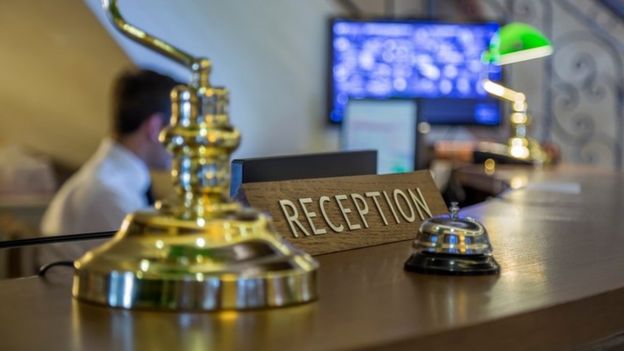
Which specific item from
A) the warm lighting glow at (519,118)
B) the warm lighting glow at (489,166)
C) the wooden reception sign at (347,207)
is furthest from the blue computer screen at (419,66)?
the wooden reception sign at (347,207)

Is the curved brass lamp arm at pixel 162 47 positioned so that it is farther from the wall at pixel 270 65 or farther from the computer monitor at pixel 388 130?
the wall at pixel 270 65

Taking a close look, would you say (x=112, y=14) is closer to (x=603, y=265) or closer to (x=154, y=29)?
(x=603, y=265)

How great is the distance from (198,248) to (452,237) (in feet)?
0.93

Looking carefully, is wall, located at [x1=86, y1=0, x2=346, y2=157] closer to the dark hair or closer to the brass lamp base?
the dark hair

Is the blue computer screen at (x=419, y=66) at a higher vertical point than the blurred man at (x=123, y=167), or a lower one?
higher

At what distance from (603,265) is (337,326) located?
1.39 feet

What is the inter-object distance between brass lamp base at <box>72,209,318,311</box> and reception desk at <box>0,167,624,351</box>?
1 centimetres

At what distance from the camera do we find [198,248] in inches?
30.6

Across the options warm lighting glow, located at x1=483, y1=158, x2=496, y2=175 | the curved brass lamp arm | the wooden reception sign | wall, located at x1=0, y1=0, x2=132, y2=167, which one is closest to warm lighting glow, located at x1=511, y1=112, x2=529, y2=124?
warm lighting glow, located at x1=483, y1=158, x2=496, y2=175

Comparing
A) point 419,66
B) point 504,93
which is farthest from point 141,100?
point 419,66

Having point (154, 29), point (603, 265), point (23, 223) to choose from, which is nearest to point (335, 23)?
point (23, 223)

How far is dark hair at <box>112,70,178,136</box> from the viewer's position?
11.6 feet

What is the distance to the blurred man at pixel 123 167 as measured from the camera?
10.0 ft

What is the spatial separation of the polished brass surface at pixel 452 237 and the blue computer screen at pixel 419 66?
4.20 meters
